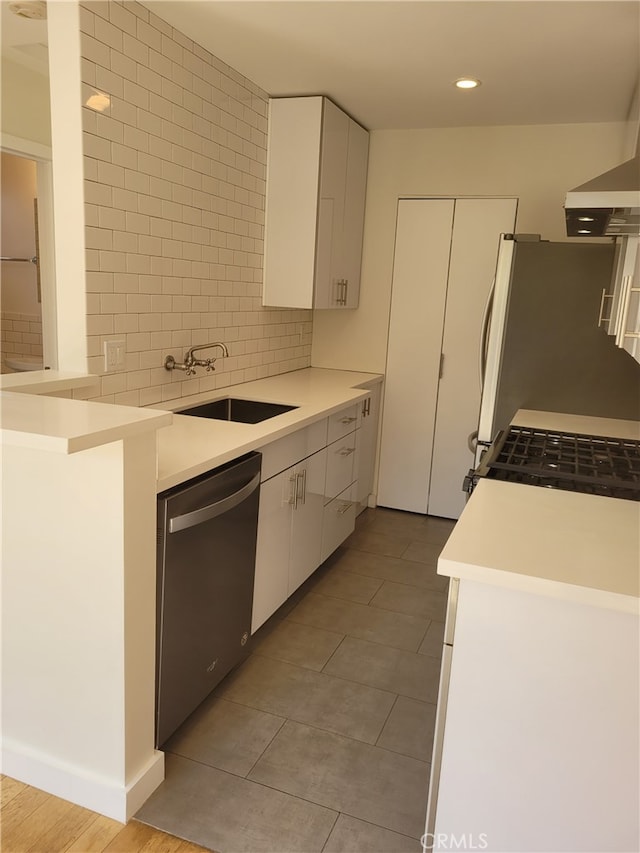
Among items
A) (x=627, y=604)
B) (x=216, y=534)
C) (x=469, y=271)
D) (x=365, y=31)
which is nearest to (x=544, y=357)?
(x=469, y=271)

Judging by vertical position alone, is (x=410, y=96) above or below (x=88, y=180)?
above

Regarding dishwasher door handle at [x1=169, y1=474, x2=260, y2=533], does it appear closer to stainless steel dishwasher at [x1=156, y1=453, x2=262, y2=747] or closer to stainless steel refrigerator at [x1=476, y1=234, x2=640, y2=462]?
stainless steel dishwasher at [x1=156, y1=453, x2=262, y2=747]

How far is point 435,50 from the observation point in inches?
104

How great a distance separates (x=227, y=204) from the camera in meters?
3.11

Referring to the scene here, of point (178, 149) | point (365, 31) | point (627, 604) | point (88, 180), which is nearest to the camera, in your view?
point (627, 604)

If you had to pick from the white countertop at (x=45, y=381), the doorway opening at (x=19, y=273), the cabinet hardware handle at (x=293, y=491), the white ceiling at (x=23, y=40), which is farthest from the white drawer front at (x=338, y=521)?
A: the white ceiling at (x=23, y=40)

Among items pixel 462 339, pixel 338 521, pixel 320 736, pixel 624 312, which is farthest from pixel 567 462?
pixel 462 339

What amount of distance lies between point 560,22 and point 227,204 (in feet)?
5.27

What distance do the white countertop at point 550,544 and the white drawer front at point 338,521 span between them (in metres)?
1.52

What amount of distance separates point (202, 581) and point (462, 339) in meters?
2.63

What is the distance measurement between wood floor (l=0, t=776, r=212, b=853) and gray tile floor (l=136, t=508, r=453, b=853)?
5cm

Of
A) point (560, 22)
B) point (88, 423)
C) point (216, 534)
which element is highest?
point (560, 22)

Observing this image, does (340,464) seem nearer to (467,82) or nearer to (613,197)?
(467,82)

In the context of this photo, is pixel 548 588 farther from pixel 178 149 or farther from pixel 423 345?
pixel 423 345
